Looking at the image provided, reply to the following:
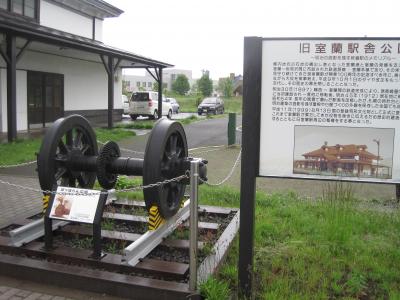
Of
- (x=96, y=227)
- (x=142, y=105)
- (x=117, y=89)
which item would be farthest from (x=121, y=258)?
(x=142, y=105)

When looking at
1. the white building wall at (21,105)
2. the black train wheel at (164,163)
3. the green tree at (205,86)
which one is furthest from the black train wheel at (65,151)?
the green tree at (205,86)

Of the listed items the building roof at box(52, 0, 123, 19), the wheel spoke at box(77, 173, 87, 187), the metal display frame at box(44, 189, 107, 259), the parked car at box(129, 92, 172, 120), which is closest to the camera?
the metal display frame at box(44, 189, 107, 259)

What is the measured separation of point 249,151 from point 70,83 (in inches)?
775

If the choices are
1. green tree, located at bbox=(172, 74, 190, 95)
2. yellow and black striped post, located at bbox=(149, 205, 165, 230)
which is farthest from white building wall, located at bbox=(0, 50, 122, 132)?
green tree, located at bbox=(172, 74, 190, 95)

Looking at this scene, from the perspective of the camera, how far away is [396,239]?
17.2 feet

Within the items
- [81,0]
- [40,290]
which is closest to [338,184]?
[40,290]

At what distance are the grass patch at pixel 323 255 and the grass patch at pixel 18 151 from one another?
23.3ft

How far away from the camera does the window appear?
1739 cm

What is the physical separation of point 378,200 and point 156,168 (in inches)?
179

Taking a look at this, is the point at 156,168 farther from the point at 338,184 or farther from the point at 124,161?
the point at 338,184

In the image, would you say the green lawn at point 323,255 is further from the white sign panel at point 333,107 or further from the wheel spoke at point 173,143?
the wheel spoke at point 173,143

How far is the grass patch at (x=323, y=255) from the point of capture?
13.1ft

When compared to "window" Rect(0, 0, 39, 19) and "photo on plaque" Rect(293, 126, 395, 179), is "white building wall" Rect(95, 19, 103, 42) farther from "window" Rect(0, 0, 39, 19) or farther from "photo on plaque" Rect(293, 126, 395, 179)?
"photo on plaque" Rect(293, 126, 395, 179)

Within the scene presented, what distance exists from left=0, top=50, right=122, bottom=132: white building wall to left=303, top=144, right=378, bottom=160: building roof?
606 inches
